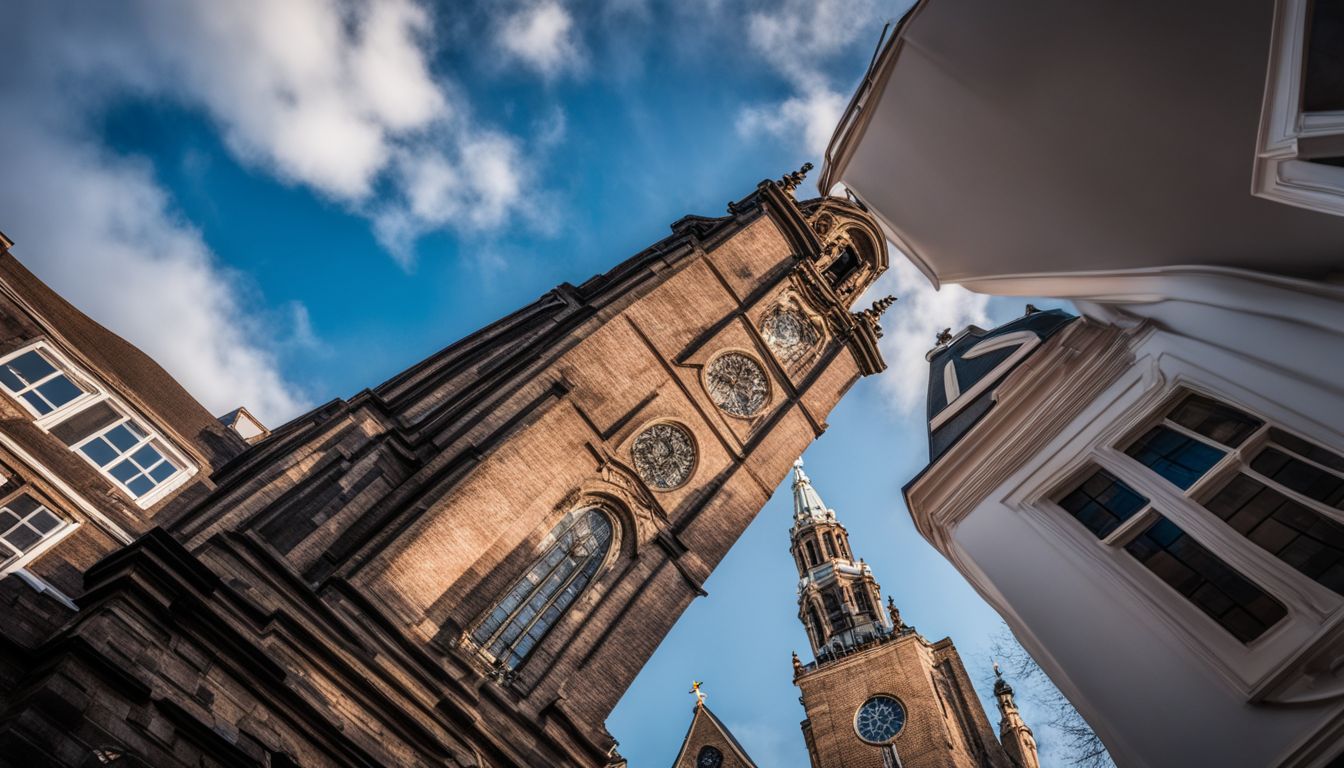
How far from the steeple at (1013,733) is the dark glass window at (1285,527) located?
111ft

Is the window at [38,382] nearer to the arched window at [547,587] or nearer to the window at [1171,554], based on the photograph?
the arched window at [547,587]

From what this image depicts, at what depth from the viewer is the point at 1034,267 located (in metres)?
10.0

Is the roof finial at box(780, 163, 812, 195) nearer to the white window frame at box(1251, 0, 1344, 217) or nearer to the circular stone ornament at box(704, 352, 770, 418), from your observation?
the circular stone ornament at box(704, 352, 770, 418)

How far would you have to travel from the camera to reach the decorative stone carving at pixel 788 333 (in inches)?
837

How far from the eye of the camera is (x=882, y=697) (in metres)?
34.3

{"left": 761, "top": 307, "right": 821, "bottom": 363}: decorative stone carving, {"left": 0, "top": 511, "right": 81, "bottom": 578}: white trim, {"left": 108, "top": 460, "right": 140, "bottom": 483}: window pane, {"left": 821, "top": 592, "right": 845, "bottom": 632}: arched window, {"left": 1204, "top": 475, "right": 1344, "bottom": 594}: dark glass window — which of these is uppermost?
{"left": 821, "top": 592, "right": 845, "bottom": 632}: arched window

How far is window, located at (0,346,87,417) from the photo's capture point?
8.41 metres

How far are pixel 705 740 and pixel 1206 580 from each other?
3186 cm

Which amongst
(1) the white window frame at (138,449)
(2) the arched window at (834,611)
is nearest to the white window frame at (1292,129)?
(1) the white window frame at (138,449)

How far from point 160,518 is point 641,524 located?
28.1 feet

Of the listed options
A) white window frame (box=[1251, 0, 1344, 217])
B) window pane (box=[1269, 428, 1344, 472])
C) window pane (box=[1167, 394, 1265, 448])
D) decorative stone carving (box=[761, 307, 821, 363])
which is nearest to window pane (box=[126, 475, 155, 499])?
window pane (box=[1167, 394, 1265, 448])

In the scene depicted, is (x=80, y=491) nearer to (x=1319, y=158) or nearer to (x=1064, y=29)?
(x=1064, y=29)

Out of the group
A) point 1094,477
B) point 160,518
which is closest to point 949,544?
point 1094,477

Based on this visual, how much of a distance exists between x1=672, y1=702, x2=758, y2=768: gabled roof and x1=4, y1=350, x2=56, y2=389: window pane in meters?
31.0
